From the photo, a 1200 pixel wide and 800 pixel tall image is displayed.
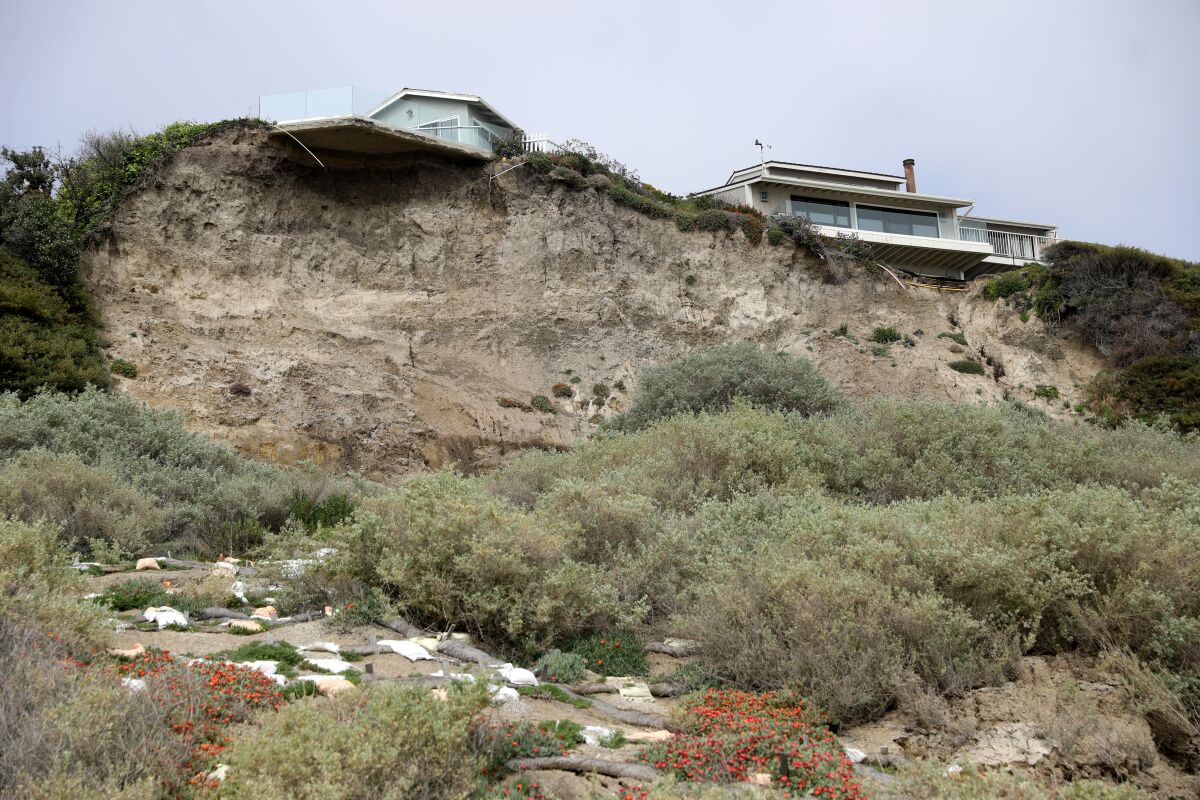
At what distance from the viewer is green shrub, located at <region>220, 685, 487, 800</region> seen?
12.2 feet

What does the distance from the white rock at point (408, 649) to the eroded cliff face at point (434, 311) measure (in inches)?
515

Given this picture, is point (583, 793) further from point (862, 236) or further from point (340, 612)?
point (862, 236)

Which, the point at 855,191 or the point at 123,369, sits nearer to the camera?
the point at 123,369

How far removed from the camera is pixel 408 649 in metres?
6.55

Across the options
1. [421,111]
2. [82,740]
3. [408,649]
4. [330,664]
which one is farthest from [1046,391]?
[82,740]

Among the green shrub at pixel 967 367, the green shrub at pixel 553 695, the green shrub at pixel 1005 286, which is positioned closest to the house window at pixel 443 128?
the green shrub at pixel 967 367

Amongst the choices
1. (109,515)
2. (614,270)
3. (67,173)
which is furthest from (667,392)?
(67,173)

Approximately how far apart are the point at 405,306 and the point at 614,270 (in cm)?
590

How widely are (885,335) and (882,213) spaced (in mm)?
7813

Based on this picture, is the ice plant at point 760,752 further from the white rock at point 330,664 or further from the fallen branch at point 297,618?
the fallen branch at point 297,618

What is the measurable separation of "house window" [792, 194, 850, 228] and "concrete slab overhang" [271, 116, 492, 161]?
1312 centimetres

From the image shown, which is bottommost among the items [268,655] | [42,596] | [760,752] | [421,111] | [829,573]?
[760,752]

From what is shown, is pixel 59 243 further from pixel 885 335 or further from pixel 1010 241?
pixel 1010 241

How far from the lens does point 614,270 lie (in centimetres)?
2450
